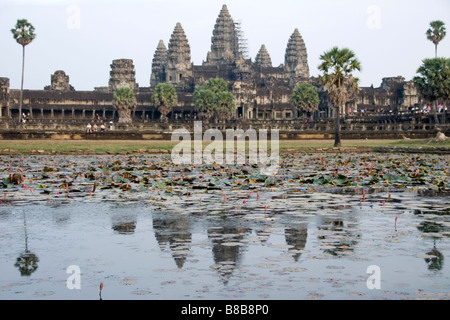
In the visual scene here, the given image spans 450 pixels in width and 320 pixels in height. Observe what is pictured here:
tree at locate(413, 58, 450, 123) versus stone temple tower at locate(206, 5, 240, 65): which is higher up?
stone temple tower at locate(206, 5, 240, 65)

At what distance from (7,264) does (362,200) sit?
24.3 feet

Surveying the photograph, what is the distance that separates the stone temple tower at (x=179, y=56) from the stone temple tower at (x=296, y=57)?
78.3 feet

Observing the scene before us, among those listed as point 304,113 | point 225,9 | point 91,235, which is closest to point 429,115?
point 304,113

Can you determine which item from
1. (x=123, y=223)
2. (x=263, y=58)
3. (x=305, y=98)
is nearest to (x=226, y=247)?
(x=123, y=223)

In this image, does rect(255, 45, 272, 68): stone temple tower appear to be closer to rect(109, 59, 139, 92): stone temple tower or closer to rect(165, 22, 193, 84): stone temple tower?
rect(165, 22, 193, 84): stone temple tower

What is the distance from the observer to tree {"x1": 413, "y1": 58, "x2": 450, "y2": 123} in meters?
68.0

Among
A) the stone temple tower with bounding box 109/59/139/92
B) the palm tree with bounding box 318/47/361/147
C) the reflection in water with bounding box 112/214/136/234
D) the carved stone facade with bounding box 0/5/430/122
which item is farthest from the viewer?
the stone temple tower with bounding box 109/59/139/92

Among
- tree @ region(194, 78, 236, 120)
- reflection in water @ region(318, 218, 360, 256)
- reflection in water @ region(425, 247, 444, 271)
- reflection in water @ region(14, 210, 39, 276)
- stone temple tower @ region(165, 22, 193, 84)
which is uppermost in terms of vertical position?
stone temple tower @ region(165, 22, 193, 84)

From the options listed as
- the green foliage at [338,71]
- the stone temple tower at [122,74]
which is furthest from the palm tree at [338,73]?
the stone temple tower at [122,74]

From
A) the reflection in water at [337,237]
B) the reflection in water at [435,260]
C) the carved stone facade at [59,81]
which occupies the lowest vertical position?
the reflection in water at [435,260]

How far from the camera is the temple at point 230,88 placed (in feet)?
391

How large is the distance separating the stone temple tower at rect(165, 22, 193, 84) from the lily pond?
139 metres

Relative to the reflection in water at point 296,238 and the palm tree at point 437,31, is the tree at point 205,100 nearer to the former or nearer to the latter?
the palm tree at point 437,31

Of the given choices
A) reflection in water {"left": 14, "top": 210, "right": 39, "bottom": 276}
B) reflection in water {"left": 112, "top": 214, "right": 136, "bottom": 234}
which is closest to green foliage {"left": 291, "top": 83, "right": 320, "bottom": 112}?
reflection in water {"left": 112, "top": 214, "right": 136, "bottom": 234}
